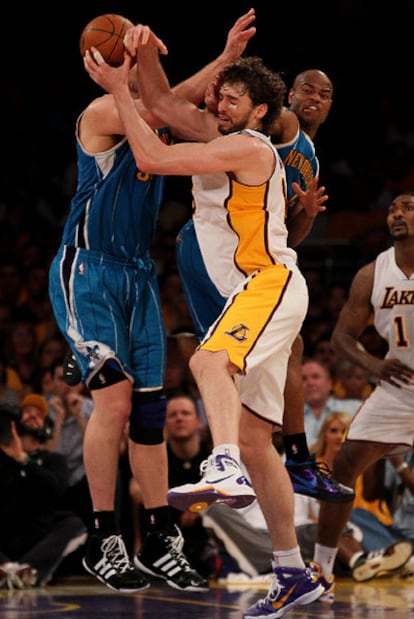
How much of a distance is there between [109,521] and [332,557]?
7.29 feet

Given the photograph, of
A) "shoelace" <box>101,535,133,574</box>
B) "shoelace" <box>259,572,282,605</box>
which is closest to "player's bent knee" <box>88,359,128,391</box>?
"shoelace" <box>101,535,133,574</box>

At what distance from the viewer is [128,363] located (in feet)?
21.0

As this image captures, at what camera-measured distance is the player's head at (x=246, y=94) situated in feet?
19.4

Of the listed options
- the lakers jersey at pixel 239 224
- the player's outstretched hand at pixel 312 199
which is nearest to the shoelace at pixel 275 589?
the lakers jersey at pixel 239 224

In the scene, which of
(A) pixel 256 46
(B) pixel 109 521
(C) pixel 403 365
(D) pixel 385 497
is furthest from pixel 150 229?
(A) pixel 256 46

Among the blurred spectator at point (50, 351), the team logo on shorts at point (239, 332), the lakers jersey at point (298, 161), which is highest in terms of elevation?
the lakers jersey at point (298, 161)

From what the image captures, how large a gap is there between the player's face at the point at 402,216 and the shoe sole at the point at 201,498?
3.32m

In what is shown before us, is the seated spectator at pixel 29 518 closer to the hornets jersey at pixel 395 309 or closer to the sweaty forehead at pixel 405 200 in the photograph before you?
the hornets jersey at pixel 395 309

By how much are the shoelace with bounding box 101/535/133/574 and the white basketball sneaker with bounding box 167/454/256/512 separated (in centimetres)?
111

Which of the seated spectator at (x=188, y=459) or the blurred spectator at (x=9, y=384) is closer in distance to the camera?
the seated spectator at (x=188, y=459)

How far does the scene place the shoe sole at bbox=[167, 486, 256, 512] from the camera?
16.9 ft

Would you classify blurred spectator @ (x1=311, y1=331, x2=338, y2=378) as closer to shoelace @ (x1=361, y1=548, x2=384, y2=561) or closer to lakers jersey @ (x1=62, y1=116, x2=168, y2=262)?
shoelace @ (x1=361, y1=548, x2=384, y2=561)

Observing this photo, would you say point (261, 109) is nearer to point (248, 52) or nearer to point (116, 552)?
point (116, 552)

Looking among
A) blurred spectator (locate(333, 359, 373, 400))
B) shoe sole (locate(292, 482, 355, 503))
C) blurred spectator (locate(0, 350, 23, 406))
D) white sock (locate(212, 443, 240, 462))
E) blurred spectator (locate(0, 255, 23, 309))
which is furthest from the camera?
blurred spectator (locate(0, 255, 23, 309))
